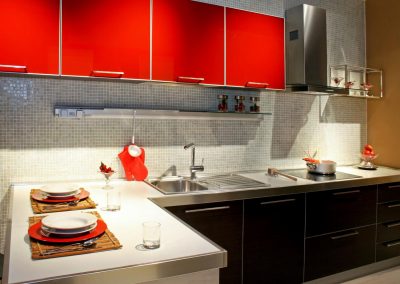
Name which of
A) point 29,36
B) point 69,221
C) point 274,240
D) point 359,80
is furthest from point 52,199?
point 359,80

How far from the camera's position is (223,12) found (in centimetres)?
266

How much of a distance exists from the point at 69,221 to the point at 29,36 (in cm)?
119

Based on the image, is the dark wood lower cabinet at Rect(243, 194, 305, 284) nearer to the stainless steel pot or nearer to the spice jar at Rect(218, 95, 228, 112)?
the stainless steel pot

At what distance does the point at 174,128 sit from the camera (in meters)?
2.88

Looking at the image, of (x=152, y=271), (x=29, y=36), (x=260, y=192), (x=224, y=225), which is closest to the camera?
(x=152, y=271)

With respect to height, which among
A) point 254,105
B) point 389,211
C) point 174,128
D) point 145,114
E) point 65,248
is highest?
point 254,105

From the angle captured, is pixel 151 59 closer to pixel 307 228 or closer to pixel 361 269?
pixel 307 228

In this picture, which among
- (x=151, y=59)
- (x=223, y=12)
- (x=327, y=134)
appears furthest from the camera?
(x=327, y=134)

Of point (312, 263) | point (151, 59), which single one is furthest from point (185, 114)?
point (312, 263)

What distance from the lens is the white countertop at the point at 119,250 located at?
107cm

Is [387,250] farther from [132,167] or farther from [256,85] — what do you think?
[132,167]

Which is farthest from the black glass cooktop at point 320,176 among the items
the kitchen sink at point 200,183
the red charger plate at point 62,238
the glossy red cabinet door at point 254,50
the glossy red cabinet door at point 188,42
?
the red charger plate at point 62,238

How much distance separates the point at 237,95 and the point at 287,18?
34.5 inches

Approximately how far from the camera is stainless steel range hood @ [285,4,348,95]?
10.1ft
